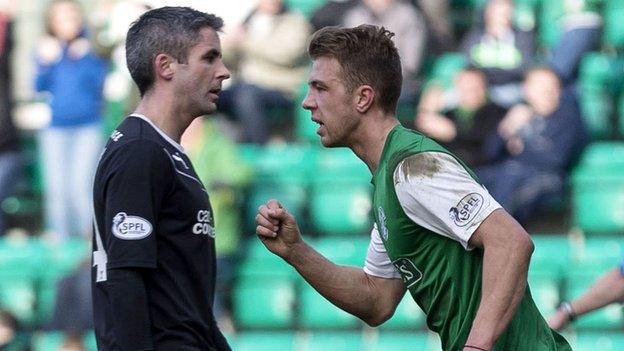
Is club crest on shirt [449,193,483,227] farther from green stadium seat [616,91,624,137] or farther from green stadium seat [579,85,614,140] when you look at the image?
green stadium seat [616,91,624,137]

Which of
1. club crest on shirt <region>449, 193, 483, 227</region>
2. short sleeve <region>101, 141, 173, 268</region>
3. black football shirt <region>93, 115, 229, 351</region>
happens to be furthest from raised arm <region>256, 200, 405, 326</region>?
club crest on shirt <region>449, 193, 483, 227</region>

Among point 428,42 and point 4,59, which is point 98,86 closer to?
point 4,59

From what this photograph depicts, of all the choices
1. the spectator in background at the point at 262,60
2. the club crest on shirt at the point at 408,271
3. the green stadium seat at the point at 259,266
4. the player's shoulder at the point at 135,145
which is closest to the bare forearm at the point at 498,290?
the club crest on shirt at the point at 408,271

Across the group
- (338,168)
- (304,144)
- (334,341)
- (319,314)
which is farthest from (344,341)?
(304,144)

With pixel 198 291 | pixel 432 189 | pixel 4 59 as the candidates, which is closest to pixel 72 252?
pixel 4 59

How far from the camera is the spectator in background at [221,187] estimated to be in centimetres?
948

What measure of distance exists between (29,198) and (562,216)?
13.8 ft

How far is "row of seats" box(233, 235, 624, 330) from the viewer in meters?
9.33

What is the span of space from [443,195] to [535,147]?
5.85m

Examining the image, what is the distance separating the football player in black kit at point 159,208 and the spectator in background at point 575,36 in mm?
5713

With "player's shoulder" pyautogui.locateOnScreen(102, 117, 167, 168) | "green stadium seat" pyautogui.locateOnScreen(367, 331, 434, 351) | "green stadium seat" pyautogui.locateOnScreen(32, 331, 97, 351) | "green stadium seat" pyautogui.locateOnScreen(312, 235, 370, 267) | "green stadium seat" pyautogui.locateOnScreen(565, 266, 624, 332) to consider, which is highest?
"player's shoulder" pyautogui.locateOnScreen(102, 117, 167, 168)

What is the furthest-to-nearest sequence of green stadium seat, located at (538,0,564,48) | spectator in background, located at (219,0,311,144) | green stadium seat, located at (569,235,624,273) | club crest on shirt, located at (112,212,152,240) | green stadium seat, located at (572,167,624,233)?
spectator in background, located at (219,0,311,144) → green stadium seat, located at (538,0,564,48) → green stadium seat, located at (572,167,624,233) → green stadium seat, located at (569,235,624,273) → club crest on shirt, located at (112,212,152,240)

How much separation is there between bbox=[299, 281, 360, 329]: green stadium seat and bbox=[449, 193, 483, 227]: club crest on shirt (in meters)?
6.03

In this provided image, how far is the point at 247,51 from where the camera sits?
32.7 ft
